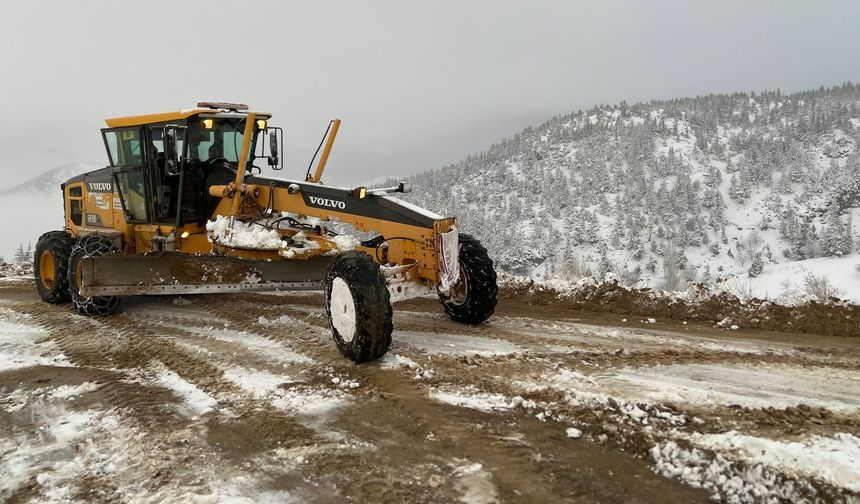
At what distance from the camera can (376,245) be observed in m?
6.34

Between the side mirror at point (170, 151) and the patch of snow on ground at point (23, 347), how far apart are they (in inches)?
104

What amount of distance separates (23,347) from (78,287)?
1614mm

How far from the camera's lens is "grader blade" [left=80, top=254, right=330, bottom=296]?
7277 mm

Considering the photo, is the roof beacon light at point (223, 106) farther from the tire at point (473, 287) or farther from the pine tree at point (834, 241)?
the pine tree at point (834, 241)

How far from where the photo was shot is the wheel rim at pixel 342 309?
5.30 meters

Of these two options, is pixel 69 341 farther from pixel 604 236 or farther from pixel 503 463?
pixel 604 236

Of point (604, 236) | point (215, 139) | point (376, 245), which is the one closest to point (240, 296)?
point (215, 139)

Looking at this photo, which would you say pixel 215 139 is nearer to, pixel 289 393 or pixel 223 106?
pixel 223 106

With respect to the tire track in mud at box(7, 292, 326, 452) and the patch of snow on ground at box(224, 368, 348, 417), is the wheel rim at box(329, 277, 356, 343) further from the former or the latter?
the tire track in mud at box(7, 292, 326, 452)

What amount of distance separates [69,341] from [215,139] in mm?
3297

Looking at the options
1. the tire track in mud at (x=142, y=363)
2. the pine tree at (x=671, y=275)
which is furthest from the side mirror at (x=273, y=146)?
the pine tree at (x=671, y=275)

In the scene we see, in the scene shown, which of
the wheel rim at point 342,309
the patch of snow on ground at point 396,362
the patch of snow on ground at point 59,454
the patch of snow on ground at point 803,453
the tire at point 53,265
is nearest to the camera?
the patch of snow on ground at point 803,453

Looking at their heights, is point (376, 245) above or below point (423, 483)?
above

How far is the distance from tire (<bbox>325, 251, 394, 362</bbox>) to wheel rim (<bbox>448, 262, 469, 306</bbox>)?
1.63 meters
